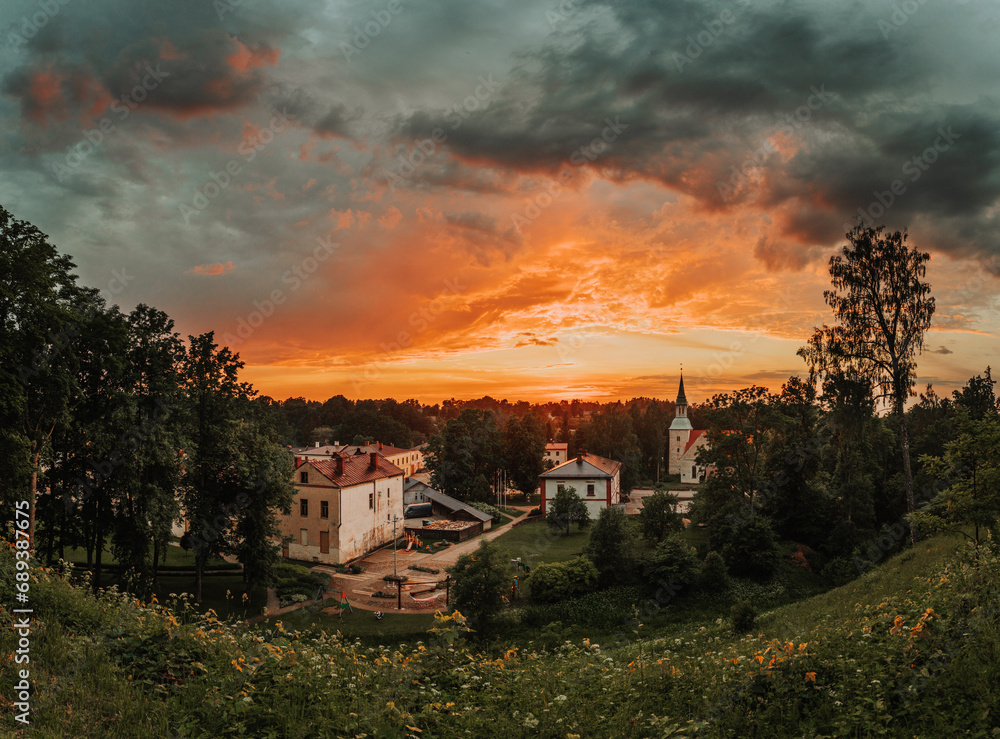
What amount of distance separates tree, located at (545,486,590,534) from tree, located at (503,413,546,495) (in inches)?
693

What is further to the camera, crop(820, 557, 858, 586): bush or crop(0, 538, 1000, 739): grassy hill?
crop(820, 557, 858, 586): bush

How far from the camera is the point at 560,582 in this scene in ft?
86.5

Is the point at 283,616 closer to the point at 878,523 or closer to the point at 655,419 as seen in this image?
the point at 878,523

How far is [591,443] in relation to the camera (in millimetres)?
81375

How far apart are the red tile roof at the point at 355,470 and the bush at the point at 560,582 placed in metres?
16.0

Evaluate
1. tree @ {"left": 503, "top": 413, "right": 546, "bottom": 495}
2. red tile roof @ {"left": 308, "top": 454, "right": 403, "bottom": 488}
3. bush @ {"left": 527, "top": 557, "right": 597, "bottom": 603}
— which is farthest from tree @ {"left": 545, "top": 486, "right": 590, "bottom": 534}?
bush @ {"left": 527, "top": 557, "right": 597, "bottom": 603}

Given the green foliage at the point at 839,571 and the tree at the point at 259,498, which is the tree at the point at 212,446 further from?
the green foliage at the point at 839,571

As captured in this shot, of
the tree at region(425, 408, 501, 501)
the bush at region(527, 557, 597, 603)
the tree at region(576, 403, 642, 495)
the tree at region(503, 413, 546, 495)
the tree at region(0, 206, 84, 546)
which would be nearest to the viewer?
the tree at region(0, 206, 84, 546)

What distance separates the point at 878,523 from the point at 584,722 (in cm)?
A: 3563

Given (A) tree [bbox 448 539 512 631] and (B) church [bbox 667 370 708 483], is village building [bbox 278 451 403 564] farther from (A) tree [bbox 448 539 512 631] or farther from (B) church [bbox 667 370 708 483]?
(B) church [bbox 667 370 708 483]

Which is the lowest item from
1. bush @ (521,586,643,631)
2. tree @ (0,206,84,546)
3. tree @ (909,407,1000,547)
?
bush @ (521,586,643,631)

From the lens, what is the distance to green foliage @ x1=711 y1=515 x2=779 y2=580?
86.7 ft

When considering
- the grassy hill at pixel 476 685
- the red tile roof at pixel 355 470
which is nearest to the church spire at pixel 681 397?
the red tile roof at pixel 355 470

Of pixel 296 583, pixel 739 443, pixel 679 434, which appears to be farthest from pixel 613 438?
pixel 296 583
